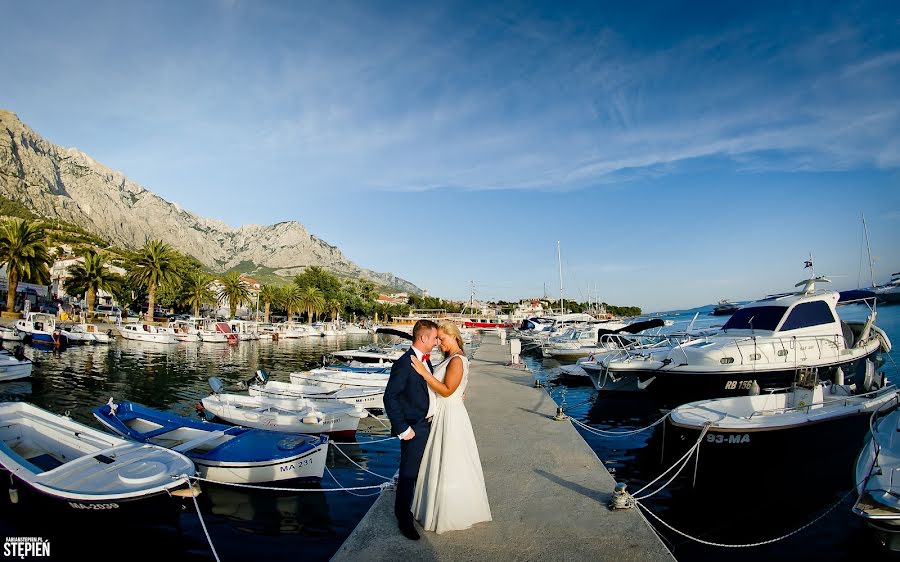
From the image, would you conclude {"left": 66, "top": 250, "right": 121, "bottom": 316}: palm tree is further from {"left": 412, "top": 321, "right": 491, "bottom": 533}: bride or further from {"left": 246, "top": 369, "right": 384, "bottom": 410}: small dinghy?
{"left": 412, "top": 321, "right": 491, "bottom": 533}: bride

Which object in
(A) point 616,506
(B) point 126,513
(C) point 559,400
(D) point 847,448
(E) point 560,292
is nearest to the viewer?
(A) point 616,506

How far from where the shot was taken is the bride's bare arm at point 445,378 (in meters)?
4.83

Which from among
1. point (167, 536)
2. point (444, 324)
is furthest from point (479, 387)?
point (444, 324)

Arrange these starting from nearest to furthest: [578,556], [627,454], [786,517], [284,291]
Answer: [578,556], [786,517], [627,454], [284,291]

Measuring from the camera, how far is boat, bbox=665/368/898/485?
886cm

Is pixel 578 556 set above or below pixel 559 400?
above

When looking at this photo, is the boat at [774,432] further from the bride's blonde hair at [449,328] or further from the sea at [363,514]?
the bride's blonde hair at [449,328]

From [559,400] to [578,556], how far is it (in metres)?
16.8

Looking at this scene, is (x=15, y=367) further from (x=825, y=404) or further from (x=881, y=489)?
(x=825, y=404)

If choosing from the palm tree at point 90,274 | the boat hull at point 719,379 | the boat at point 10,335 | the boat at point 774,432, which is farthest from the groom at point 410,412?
the palm tree at point 90,274

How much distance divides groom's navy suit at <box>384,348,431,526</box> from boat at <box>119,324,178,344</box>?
49.3 meters

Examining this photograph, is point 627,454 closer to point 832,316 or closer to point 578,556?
point 578,556

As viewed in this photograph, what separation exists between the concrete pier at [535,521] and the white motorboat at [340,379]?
10915 mm

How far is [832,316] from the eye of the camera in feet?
52.4
